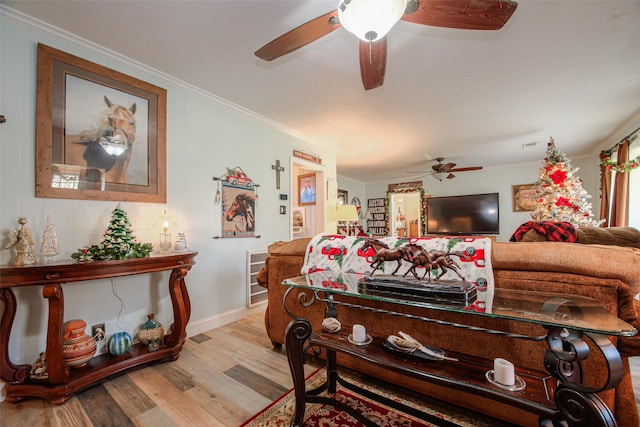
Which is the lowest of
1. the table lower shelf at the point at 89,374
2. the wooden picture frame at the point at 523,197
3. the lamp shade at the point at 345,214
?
the table lower shelf at the point at 89,374

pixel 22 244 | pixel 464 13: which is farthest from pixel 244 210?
pixel 464 13

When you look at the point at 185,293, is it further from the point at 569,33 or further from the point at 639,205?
the point at 639,205

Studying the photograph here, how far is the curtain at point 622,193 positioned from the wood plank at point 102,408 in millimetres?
5956

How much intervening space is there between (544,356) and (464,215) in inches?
242

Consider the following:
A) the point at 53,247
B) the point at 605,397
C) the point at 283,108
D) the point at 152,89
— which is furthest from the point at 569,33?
the point at 53,247

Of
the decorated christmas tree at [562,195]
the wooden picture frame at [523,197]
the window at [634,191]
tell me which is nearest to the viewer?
the window at [634,191]

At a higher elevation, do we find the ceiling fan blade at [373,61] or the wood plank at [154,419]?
the ceiling fan blade at [373,61]

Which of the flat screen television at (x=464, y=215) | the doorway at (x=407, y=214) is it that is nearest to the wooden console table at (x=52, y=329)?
the flat screen television at (x=464, y=215)

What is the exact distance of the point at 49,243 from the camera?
5.47ft

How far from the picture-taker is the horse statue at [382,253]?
4.27 ft

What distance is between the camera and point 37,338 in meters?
1.70

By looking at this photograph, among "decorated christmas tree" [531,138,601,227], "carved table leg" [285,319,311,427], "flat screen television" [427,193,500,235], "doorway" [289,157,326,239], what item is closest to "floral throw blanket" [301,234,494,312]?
Answer: "carved table leg" [285,319,311,427]

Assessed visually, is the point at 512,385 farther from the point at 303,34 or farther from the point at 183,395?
the point at 303,34

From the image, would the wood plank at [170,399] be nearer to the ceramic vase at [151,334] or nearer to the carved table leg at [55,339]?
the ceramic vase at [151,334]
